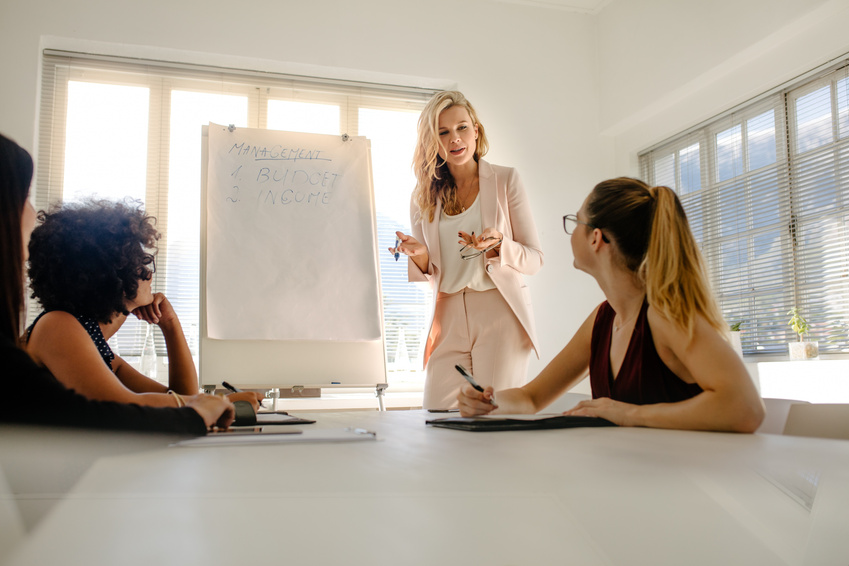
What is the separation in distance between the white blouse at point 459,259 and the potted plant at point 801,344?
74.7 inches

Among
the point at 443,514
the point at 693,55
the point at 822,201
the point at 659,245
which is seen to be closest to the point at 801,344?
the point at 822,201

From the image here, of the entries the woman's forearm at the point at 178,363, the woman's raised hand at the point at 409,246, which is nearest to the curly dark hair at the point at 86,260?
the woman's forearm at the point at 178,363

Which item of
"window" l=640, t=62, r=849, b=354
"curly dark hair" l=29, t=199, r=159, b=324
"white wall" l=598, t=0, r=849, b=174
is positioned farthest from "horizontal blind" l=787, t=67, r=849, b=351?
"curly dark hair" l=29, t=199, r=159, b=324

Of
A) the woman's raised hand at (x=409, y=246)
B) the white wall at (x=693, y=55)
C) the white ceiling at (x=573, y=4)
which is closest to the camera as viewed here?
the woman's raised hand at (x=409, y=246)

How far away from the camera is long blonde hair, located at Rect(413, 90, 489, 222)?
2.45 metres

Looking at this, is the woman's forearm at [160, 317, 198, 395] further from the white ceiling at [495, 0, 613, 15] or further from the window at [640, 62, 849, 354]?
the white ceiling at [495, 0, 613, 15]

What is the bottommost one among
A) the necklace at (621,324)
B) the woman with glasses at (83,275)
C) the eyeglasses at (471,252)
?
the necklace at (621,324)

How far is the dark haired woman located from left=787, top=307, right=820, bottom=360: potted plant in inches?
129

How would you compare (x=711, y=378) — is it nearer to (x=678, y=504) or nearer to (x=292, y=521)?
(x=678, y=504)

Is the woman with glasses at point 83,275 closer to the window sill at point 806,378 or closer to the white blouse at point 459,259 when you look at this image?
the white blouse at point 459,259

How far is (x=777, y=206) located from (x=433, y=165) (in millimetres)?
2181

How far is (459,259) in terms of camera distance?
2.38 m

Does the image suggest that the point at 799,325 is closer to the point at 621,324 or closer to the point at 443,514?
the point at 621,324

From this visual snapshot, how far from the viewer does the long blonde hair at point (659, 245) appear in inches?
47.2
